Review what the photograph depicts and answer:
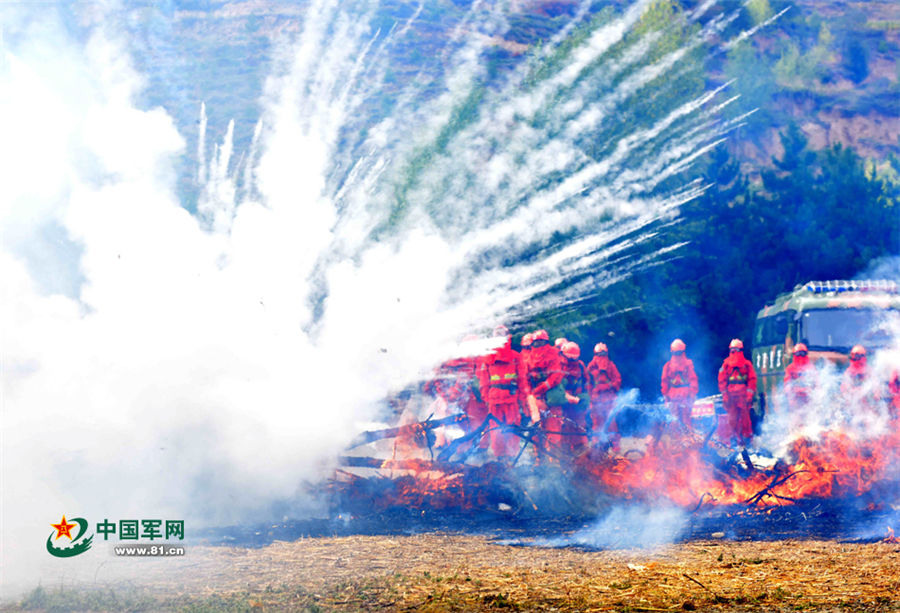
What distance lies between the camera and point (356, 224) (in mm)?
19484

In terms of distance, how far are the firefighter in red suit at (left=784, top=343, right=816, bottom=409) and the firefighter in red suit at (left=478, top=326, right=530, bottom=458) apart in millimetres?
5129

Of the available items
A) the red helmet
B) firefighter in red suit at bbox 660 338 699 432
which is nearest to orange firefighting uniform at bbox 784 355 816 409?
firefighter in red suit at bbox 660 338 699 432

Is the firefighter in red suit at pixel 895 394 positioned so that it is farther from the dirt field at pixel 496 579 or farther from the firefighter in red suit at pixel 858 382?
the dirt field at pixel 496 579

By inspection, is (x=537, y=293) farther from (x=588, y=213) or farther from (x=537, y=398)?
(x=537, y=398)

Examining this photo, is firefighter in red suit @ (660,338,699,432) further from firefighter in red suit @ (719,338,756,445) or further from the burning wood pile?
the burning wood pile

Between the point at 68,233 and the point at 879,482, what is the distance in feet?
46.4

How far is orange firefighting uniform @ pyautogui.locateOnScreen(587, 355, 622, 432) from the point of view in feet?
52.6

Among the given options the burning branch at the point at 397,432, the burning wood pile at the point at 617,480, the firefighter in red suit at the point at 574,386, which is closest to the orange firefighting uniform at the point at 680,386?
the firefighter in red suit at the point at 574,386

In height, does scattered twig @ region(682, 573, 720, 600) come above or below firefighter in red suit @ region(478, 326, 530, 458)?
below

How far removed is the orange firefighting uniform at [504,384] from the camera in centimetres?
1548

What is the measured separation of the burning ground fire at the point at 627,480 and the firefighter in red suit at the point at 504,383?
5.83 feet

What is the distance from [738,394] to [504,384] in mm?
4823

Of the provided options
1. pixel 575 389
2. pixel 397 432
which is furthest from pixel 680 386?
pixel 397 432

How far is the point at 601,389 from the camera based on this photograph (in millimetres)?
16438
